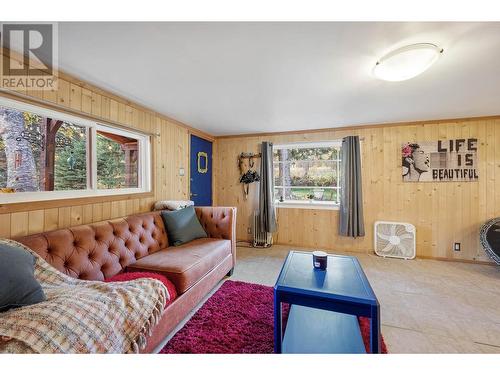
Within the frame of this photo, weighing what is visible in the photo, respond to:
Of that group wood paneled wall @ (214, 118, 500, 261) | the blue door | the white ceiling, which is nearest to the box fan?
wood paneled wall @ (214, 118, 500, 261)

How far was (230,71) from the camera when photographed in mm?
1710

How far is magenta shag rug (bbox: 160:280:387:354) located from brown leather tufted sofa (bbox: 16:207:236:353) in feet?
0.39

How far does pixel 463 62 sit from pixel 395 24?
880 mm

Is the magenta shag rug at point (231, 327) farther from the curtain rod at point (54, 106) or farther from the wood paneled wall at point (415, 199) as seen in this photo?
the curtain rod at point (54, 106)

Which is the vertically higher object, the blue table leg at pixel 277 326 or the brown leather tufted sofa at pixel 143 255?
the brown leather tufted sofa at pixel 143 255

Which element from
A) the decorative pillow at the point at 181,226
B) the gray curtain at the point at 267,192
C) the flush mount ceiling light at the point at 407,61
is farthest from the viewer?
the gray curtain at the point at 267,192

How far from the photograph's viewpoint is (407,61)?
1413 millimetres

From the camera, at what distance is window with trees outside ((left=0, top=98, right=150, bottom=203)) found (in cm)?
152

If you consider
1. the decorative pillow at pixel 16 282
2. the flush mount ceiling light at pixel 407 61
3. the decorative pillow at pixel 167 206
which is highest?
the flush mount ceiling light at pixel 407 61

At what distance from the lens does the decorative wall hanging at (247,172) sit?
3898mm

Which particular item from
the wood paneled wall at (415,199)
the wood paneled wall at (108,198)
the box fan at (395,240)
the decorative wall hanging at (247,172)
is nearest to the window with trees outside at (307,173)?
the wood paneled wall at (415,199)

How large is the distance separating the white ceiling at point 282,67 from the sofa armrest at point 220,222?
1.31m

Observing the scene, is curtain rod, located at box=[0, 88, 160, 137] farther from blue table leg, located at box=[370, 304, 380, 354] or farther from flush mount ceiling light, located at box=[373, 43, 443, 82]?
blue table leg, located at box=[370, 304, 380, 354]

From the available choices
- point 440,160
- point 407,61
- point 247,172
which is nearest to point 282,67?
point 407,61
